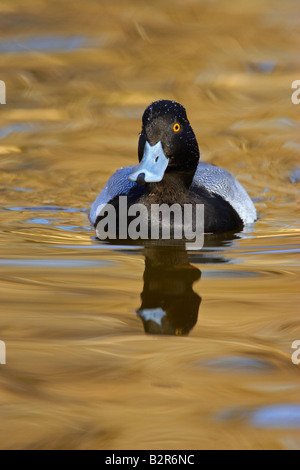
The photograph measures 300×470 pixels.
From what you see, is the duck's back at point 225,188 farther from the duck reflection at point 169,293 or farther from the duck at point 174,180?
the duck reflection at point 169,293

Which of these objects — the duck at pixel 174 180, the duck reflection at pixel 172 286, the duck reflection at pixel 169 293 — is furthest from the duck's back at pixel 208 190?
the duck reflection at pixel 169 293

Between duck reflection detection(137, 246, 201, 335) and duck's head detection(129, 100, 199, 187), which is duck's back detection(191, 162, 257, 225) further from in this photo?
duck reflection detection(137, 246, 201, 335)

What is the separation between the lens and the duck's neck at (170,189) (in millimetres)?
7289

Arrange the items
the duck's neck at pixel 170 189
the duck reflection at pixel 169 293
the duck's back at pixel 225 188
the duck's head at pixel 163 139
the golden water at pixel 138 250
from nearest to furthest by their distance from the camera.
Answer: the golden water at pixel 138 250 → the duck reflection at pixel 169 293 → the duck's head at pixel 163 139 → the duck's neck at pixel 170 189 → the duck's back at pixel 225 188

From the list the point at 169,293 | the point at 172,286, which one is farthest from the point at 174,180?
the point at 169,293

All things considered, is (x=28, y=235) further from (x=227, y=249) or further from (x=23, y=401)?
(x=23, y=401)

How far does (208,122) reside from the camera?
11.3 metres

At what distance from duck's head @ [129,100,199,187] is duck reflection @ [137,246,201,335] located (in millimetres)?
653

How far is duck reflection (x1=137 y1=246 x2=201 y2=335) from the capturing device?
16.4 ft

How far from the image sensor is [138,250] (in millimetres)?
6719

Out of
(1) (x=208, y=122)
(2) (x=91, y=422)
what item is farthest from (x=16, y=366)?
(1) (x=208, y=122)

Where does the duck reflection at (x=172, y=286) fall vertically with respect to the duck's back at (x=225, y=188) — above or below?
below

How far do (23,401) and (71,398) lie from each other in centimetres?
23

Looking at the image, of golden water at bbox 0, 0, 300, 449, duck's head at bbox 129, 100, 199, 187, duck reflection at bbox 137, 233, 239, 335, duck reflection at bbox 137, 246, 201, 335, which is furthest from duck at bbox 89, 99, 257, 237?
duck reflection at bbox 137, 246, 201, 335
